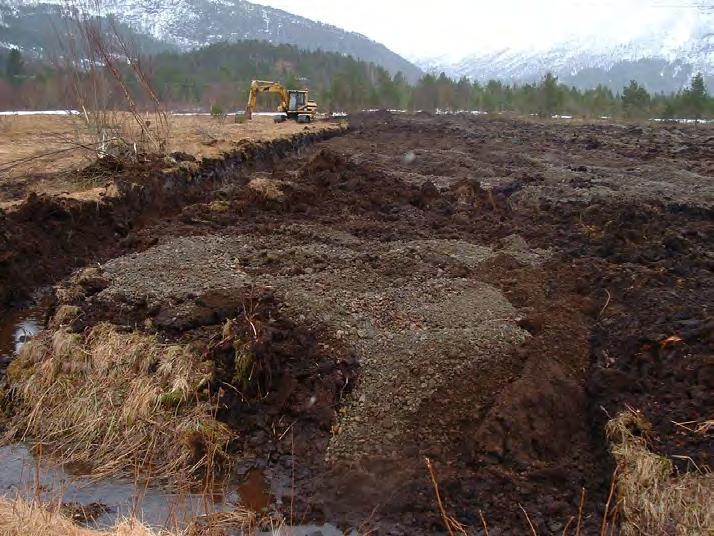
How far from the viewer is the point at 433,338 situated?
640 cm

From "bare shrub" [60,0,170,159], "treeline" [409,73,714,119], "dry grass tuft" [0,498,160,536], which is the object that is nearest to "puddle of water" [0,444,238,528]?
"dry grass tuft" [0,498,160,536]

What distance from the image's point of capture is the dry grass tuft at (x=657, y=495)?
4117mm

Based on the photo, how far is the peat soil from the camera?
4980 mm

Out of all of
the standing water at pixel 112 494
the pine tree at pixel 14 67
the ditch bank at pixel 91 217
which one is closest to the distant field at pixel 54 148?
the ditch bank at pixel 91 217

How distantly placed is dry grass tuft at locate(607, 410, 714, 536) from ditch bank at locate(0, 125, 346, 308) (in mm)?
8015

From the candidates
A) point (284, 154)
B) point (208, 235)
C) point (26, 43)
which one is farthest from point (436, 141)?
point (26, 43)

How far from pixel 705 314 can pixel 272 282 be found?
5.02 meters

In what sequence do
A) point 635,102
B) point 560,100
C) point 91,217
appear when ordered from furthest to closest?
point 560,100 < point 635,102 < point 91,217

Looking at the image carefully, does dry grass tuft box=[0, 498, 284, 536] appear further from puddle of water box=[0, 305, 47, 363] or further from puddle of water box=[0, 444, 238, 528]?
puddle of water box=[0, 305, 47, 363]

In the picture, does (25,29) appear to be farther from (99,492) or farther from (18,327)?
(99,492)

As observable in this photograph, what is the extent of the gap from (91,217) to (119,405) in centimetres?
622

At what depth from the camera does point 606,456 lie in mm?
5113

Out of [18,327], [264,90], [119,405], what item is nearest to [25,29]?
[264,90]

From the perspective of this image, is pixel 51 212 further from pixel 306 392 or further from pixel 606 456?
pixel 606 456
